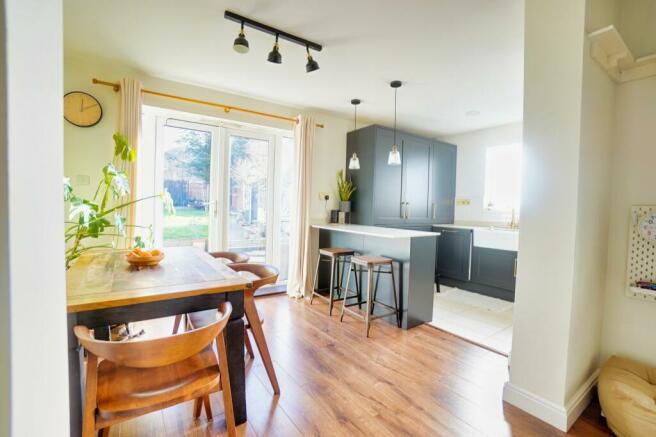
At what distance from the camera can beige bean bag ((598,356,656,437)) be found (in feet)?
4.44

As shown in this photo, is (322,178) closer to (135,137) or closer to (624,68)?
(135,137)

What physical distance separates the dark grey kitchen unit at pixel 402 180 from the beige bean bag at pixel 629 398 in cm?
267

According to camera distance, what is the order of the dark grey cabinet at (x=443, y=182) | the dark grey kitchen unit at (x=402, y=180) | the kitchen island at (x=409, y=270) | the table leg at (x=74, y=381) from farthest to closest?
the dark grey cabinet at (x=443, y=182)
the dark grey kitchen unit at (x=402, y=180)
the kitchen island at (x=409, y=270)
the table leg at (x=74, y=381)

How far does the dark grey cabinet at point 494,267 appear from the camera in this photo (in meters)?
3.67

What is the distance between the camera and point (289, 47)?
7.65 feet

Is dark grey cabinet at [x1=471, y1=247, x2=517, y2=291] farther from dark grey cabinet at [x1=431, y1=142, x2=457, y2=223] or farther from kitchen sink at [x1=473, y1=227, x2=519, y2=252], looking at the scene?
dark grey cabinet at [x1=431, y1=142, x2=457, y2=223]

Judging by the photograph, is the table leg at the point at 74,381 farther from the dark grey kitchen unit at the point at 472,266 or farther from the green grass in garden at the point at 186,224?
the dark grey kitchen unit at the point at 472,266

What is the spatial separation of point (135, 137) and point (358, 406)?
2902 millimetres

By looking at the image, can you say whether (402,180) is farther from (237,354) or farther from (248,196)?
(237,354)

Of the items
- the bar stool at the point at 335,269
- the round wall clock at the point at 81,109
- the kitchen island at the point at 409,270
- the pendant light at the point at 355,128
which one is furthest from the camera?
the pendant light at the point at 355,128

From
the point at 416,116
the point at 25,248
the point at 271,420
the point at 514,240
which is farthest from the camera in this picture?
the point at 416,116

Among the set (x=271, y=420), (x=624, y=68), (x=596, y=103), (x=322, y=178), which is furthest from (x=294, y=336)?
(x=624, y=68)

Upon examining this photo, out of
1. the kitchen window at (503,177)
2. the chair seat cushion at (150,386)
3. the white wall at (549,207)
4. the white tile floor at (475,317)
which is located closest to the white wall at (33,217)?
the chair seat cushion at (150,386)

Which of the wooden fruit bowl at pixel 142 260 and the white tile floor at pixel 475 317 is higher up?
the wooden fruit bowl at pixel 142 260
